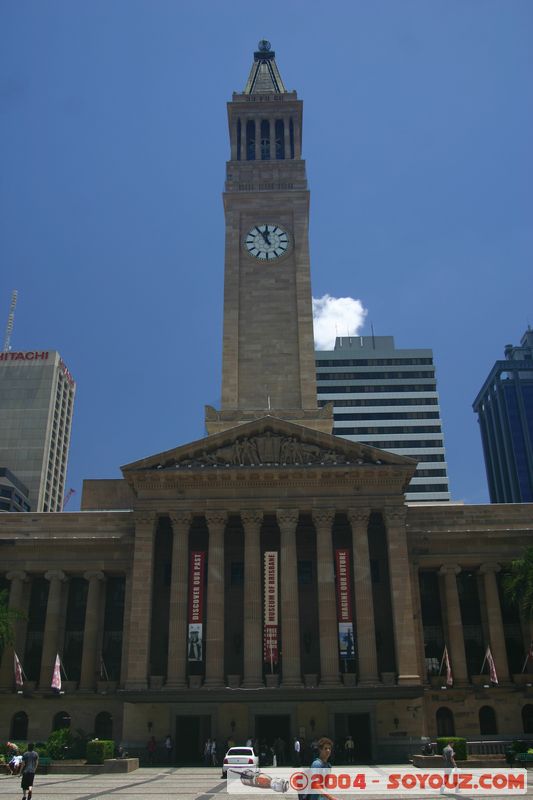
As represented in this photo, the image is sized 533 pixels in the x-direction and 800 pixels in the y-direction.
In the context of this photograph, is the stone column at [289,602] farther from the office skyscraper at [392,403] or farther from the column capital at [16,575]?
the office skyscraper at [392,403]

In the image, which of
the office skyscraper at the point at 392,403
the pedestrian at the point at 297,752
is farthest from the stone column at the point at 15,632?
the office skyscraper at the point at 392,403

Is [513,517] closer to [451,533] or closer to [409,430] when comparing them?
[451,533]

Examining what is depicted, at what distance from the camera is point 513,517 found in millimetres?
60281

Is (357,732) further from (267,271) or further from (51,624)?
(267,271)

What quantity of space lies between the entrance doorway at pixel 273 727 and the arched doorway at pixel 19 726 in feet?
56.4

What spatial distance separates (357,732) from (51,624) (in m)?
23.8

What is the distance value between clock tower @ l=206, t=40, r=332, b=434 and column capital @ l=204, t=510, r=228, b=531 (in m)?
13.0

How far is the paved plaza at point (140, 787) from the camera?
28.9m

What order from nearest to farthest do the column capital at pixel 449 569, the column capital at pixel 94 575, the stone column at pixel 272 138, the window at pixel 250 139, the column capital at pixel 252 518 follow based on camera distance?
1. the column capital at pixel 252 518
2. the column capital at pixel 449 569
3. the column capital at pixel 94 575
4. the stone column at pixel 272 138
5. the window at pixel 250 139

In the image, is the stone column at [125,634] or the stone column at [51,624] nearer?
the stone column at [125,634]

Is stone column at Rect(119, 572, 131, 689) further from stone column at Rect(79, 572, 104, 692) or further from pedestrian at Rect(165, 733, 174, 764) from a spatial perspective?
pedestrian at Rect(165, 733, 174, 764)

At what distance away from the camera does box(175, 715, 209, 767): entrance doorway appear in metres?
50.8

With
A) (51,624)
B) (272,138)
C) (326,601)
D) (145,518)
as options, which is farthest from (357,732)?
(272,138)

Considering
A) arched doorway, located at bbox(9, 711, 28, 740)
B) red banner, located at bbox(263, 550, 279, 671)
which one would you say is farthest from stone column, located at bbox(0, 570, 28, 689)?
red banner, located at bbox(263, 550, 279, 671)
